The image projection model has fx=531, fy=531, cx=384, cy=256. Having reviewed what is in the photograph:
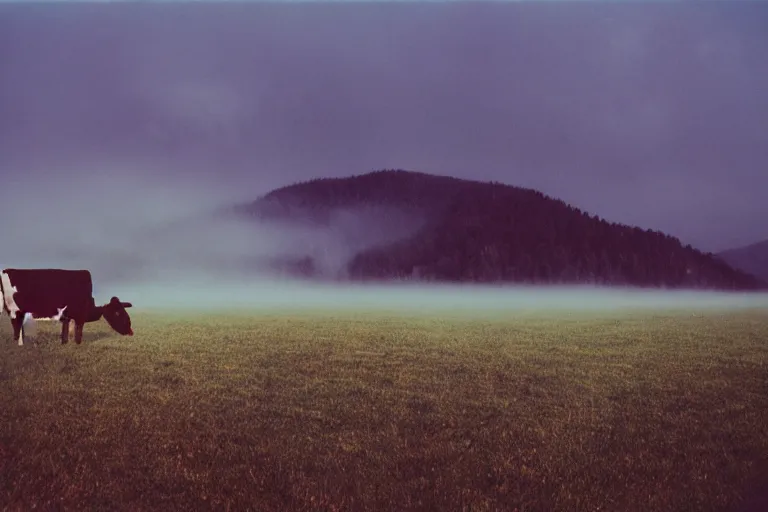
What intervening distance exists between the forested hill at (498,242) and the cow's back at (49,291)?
40213mm

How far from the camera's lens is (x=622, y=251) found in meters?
53.8

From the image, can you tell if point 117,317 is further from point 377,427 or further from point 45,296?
point 377,427

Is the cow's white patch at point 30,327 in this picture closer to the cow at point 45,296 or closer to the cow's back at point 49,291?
the cow at point 45,296

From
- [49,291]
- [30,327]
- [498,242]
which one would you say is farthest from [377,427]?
[498,242]

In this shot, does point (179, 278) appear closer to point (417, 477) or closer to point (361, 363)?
point (361, 363)

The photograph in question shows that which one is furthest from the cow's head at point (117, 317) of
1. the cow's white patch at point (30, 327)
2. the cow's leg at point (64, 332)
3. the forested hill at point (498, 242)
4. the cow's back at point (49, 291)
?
the forested hill at point (498, 242)

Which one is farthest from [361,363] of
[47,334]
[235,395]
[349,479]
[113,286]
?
[113,286]

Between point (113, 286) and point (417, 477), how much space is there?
41910mm

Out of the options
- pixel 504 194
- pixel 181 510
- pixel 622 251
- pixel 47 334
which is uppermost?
pixel 504 194

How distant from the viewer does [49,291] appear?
11.6m

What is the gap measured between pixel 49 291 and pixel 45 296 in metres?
0.13

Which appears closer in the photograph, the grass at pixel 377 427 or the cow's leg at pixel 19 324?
the grass at pixel 377 427

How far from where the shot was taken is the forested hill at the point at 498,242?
52.0 m

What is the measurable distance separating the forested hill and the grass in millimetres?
40795
